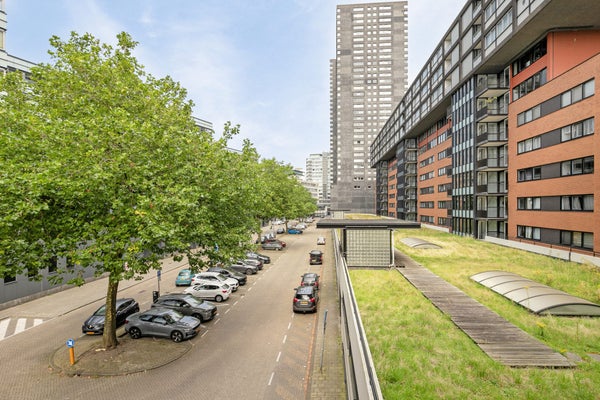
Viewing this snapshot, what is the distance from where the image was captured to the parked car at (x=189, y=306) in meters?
19.1

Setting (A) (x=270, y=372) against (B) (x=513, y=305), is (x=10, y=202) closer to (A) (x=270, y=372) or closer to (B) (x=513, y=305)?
(A) (x=270, y=372)

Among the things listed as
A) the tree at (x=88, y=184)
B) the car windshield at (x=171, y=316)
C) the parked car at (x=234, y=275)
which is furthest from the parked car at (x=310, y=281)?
the tree at (x=88, y=184)

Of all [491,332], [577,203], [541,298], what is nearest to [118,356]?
[491,332]

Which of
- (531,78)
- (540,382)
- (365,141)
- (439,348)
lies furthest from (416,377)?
(365,141)

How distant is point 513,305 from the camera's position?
48.9ft

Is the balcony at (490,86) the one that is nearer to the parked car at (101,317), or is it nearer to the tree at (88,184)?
the tree at (88,184)

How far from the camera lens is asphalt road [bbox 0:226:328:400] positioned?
11.9 m

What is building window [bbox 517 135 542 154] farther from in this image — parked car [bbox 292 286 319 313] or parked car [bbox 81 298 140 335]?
parked car [bbox 81 298 140 335]

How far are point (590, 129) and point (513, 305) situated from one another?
2017 centimetres

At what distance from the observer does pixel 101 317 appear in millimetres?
17719

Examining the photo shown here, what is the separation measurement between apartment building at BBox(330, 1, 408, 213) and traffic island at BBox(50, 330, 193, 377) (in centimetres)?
11178

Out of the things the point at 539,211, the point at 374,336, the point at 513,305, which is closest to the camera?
the point at 374,336

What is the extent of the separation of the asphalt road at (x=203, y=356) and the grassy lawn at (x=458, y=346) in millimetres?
3967

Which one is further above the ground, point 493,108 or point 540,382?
point 493,108
